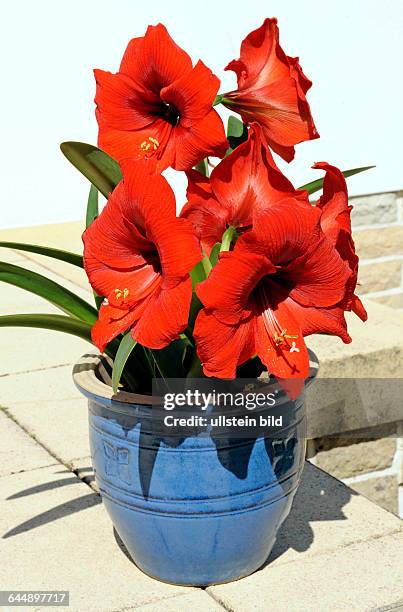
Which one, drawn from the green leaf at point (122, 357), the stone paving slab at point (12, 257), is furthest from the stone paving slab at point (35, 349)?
the green leaf at point (122, 357)

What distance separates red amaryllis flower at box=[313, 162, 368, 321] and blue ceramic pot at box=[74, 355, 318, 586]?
37cm

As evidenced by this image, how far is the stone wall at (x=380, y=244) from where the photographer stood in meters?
4.86

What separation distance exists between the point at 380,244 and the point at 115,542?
2865mm

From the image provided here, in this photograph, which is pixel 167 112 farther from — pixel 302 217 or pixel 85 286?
pixel 85 286

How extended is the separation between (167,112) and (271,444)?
69 cm

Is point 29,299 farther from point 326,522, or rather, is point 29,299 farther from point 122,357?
point 122,357

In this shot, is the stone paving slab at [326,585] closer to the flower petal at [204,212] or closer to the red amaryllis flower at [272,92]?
the flower petal at [204,212]

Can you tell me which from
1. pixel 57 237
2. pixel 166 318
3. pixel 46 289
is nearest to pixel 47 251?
pixel 46 289

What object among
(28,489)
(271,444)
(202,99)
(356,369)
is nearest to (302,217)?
(202,99)

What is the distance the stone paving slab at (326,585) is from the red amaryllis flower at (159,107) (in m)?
0.91

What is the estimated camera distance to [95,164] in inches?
80.1

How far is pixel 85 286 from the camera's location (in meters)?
4.48

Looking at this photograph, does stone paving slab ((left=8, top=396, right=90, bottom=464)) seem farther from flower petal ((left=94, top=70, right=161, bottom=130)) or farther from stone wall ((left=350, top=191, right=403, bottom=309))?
stone wall ((left=350, top=191, right=403, bottom=309))

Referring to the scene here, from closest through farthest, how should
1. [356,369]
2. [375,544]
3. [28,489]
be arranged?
[375,544] → [28,489] → [356,369]
